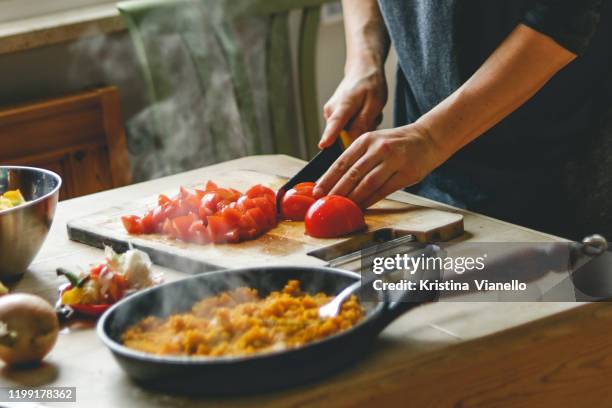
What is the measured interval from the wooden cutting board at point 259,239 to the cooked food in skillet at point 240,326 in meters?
0.29

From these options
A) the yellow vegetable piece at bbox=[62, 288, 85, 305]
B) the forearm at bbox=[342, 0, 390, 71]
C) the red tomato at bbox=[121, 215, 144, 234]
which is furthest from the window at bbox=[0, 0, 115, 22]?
the yellow vegetable piece at bbox=[62, 288, 85, 305]

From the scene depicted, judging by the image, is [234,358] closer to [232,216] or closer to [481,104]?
[232,216]

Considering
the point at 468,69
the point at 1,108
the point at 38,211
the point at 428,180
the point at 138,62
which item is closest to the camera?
the point at 38,211

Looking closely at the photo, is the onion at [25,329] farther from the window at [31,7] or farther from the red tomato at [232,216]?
the window at [31,7]

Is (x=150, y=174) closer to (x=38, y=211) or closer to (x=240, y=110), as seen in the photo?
(x=240, y=110)

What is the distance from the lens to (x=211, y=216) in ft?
5.48

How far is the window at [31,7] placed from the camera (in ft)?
9.87

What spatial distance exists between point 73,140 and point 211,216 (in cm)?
141

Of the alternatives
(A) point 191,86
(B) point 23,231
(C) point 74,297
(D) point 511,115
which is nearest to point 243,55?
(A) point 191,86

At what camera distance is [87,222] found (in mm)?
1779

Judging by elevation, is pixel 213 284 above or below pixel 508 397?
above

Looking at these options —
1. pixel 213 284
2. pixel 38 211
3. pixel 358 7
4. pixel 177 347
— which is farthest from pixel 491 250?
pixel 358 7

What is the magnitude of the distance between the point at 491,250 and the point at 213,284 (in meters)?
0.48

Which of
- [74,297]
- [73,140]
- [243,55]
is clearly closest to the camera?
[74,297]
